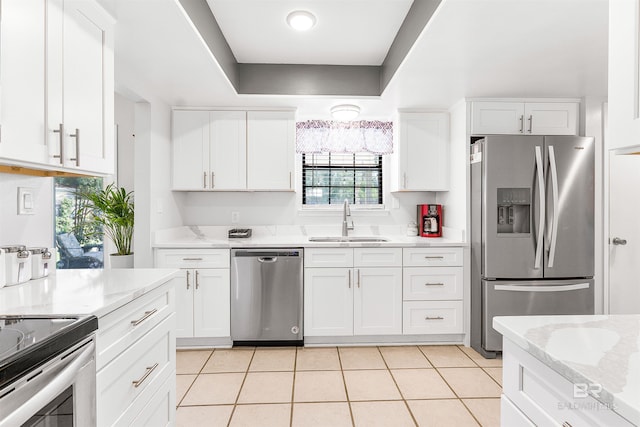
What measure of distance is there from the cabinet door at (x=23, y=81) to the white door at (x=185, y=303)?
181 cm

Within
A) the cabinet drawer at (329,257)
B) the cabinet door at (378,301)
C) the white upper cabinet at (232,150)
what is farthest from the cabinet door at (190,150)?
the cabinet door at (378,301)

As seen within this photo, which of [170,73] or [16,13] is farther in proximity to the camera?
[170,73]

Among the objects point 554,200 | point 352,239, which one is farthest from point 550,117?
point 352,239

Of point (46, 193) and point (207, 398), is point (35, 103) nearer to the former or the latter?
point (46, 193)

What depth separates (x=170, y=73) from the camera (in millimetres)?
2445

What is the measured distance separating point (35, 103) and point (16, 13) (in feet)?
0.92

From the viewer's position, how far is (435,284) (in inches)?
118

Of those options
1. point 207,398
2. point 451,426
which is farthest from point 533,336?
point 207,398

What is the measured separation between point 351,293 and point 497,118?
200 centimetres

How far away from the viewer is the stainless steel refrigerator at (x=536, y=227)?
108 inches

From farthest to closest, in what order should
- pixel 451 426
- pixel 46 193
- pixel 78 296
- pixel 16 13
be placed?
1. pixel 451 426
2. pixel 46 193
3. pixel 78 296
4. pixel 16 13

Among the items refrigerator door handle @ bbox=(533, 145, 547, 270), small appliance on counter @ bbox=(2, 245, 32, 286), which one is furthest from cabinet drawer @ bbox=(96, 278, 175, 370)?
refrigerator door handle @ bbox=(533, 145, 547, 270)

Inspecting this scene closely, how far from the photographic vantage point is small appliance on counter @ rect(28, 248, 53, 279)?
1.52 meters

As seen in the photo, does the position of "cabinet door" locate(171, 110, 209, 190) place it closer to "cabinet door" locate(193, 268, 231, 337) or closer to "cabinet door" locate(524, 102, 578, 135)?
"cabinet door" locate(193, 268, 231, 337)
